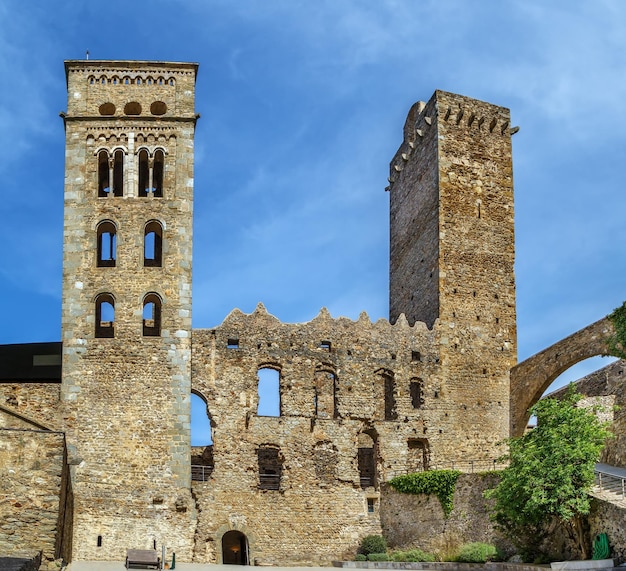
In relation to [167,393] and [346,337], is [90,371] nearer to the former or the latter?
[167,393]

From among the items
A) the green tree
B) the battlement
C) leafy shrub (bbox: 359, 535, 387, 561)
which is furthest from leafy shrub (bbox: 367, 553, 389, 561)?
the battlement

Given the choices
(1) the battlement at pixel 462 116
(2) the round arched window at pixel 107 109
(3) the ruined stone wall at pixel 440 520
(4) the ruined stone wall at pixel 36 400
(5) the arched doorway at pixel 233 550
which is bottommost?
(5) the arched doorway at pixel 233 550

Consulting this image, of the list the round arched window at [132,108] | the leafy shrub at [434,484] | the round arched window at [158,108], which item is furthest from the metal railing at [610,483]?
the round arched window at [132,108]

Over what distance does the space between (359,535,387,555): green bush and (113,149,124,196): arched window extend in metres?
13.7

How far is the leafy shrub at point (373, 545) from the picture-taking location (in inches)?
1314

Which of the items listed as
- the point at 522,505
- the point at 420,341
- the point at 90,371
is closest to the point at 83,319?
the point at 90,371

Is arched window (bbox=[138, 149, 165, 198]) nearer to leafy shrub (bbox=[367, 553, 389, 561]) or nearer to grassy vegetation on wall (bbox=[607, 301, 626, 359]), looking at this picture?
leafy shrub (bbox=[367, 553, 389, 561])

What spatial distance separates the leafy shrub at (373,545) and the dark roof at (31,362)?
1091 cm

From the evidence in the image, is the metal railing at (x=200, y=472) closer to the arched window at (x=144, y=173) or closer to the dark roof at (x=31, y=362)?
the dark roof at (x=31, y=362)

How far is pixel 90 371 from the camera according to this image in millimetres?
32906

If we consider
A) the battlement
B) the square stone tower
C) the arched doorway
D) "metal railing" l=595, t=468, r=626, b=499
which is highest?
the battlement

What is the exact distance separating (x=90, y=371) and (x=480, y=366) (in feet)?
45.1

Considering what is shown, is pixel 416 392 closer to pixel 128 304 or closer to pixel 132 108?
pixel 128 304

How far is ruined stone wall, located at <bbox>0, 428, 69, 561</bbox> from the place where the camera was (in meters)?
21.0
